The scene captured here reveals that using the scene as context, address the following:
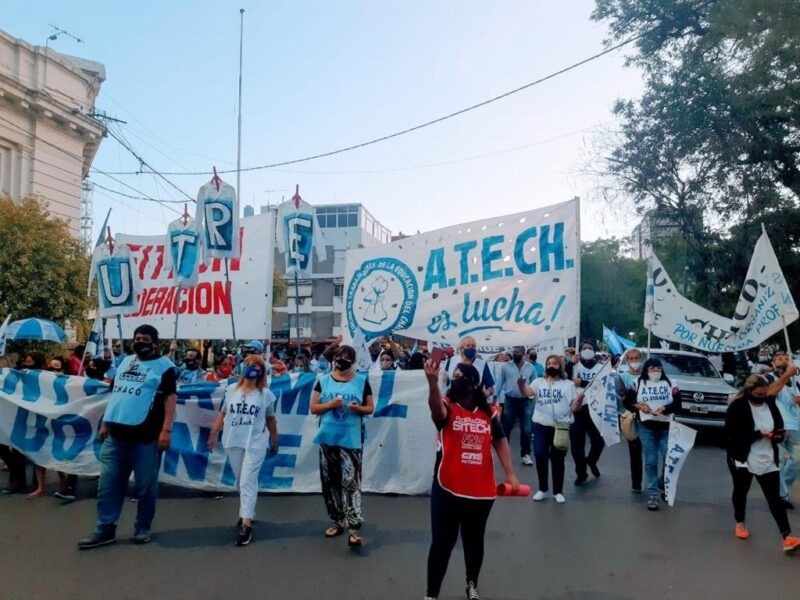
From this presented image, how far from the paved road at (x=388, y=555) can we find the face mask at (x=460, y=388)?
144 cm

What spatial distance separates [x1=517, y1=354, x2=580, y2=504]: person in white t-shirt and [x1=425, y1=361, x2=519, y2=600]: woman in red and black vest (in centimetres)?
352

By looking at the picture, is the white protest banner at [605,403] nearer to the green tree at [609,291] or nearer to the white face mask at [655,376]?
the white face mask at [655,376]

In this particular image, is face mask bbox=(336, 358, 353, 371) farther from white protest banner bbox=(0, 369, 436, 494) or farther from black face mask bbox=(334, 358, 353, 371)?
white protest banner bbox=(0, 369, 436, 494)

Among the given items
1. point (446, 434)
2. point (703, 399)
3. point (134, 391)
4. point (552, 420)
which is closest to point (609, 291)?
point (703, 399)

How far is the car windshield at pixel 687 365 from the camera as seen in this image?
539 inches

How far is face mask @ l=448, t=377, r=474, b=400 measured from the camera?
4.59 metres

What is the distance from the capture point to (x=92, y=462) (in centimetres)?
803

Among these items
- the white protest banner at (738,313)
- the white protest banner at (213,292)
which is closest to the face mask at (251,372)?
the white protest banner at (213,292)

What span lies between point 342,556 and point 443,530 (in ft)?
5.11

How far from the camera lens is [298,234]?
11.1m

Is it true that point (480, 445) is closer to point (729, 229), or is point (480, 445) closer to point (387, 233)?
point (729, 229)

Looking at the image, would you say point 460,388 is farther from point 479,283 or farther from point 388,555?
point 479,283

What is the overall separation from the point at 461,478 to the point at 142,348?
3205 millimetres

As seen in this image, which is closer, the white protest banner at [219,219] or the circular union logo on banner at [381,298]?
the circular union logo on banner at [381,298]
